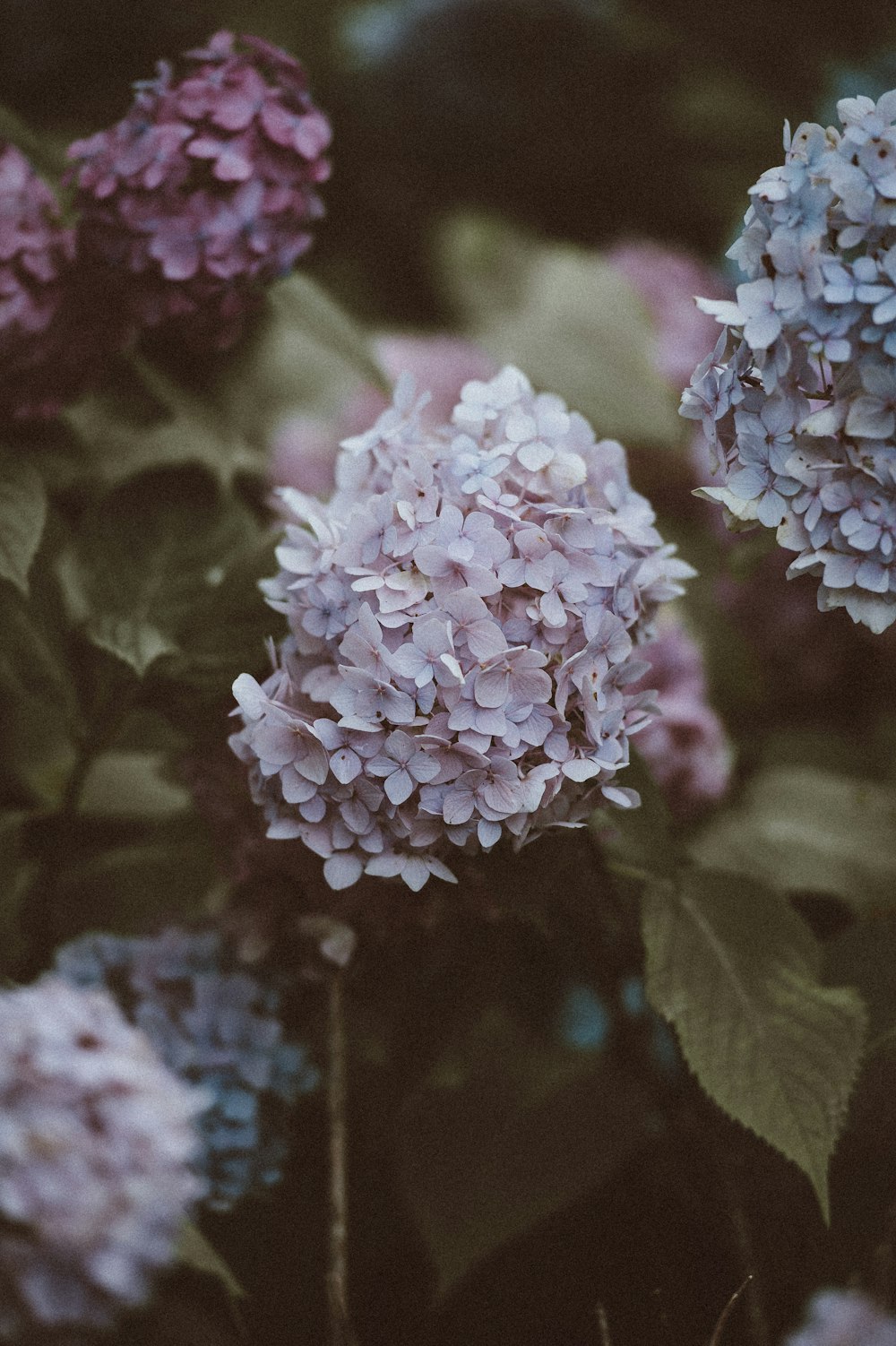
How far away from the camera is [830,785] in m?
1.22

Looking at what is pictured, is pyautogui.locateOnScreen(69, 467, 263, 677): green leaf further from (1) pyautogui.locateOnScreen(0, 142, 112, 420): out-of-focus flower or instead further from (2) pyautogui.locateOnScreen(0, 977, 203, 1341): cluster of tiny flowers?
(2) pyautogui.locateOnScreen(0, 977, 203, 1341): cluster of tiny flowers

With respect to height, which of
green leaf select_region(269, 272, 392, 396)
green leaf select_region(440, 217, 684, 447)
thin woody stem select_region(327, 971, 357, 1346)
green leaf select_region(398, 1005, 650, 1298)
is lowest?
green leaf select_region(398, 1005, 650, 1298)

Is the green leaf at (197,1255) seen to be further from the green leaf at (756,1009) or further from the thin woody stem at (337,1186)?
the green leaf at (756,1009)

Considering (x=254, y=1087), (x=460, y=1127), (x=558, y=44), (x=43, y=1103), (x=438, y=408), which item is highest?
(x=558, y=44)

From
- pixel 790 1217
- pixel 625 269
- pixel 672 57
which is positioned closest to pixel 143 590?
pixel 790 1217

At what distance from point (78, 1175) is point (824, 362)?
496mm

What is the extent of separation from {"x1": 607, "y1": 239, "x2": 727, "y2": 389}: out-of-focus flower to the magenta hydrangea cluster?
0.82 m

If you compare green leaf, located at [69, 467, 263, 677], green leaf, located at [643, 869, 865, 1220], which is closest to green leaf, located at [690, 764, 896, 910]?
green leaf, located at [643, 869, 865, 1220]

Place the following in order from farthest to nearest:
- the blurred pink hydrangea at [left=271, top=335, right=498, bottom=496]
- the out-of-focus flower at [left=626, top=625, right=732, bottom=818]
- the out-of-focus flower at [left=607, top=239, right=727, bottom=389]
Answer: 1. the out-of-focus flower at [left=607, top=239, right=727, bottom=389]
2. the blurred pink hydrangea at [left=271, top=335, right=498, bottom=496]
3. the out-of-focus flower at [left=626, top=625, right=732, bottom=818]

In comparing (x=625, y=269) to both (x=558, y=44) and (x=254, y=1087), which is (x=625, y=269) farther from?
(x=254, y=1087)

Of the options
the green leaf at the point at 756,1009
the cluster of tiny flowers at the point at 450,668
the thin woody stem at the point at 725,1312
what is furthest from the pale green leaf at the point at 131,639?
the thin woody stem at the point at 725,1312

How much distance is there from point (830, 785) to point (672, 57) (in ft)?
4.84

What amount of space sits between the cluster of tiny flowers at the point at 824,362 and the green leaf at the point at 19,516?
386mm

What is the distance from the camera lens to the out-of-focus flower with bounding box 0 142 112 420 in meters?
0.82
